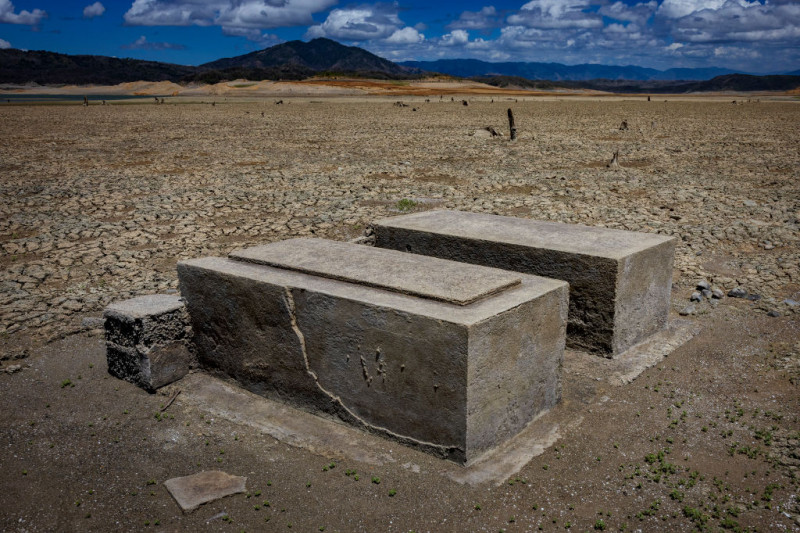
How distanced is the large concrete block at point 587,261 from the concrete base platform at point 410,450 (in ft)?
0.83

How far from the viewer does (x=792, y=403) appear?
14.8ft

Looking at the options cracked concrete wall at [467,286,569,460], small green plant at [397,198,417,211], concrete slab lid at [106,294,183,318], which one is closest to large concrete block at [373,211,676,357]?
cracked concrete wall at [467,286,569,460]

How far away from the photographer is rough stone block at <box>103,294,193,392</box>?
4766 mm

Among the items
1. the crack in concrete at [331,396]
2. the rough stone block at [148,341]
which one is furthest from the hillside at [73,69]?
the crack in concrete at [331,396]

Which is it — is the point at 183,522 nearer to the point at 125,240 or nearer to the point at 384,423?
the point at 384,423

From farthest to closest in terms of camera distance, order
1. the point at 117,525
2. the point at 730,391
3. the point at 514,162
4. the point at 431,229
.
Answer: the point at 514,162
the point at 431,229
the point at 730,391
the point at 117,525

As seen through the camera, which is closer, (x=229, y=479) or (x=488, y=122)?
(x=229, y=479)

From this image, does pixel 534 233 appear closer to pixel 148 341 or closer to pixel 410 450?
pixel 410 450

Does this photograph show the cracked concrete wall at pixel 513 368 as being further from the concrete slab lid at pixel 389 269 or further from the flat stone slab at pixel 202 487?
the flat stone slab at pixel 202 487

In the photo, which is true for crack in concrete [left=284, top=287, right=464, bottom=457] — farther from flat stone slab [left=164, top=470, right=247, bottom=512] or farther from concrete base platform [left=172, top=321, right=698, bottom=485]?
flat stone slab [left=164, top=470, right=247, bottom=512]

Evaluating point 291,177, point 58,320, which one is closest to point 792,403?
point 58,320

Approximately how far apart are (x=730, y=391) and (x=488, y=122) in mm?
25075

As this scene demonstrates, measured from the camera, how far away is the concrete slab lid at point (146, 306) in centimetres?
478

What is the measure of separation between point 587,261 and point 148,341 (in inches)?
133
